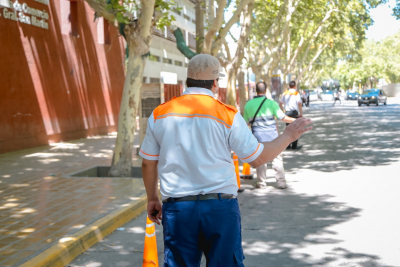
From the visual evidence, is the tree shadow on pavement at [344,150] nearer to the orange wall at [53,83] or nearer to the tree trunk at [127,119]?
the tree trunk at [127,119]

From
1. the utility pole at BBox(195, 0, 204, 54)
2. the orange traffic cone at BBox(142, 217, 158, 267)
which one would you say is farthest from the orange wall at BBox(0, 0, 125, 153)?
the orange traffic cone at BBox(142, 217, 158, 267)

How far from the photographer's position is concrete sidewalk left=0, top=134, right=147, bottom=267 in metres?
5.28

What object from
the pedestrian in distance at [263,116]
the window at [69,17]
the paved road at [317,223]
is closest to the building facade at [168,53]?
the window at [69,17]

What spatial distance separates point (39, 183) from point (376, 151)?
834cm

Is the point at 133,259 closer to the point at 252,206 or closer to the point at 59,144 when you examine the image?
the point at 252,206

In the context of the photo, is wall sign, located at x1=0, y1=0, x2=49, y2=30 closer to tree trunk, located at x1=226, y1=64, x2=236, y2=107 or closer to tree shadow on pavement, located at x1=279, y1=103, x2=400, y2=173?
tree trunk, located at x1=226, y1=64, x2=236, y2=107

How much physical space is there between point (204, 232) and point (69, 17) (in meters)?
16.7

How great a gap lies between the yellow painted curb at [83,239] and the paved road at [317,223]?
0.09 meters

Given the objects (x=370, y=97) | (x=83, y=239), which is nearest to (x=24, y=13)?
(x=83, y=239)

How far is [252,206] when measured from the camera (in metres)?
7.52

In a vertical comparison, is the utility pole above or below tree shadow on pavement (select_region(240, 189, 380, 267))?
above

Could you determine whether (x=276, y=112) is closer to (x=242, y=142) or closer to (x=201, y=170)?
(x=242, y=142)

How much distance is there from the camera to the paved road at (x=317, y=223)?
5.11m

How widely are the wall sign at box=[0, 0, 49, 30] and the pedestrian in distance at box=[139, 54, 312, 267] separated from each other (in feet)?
36.9
